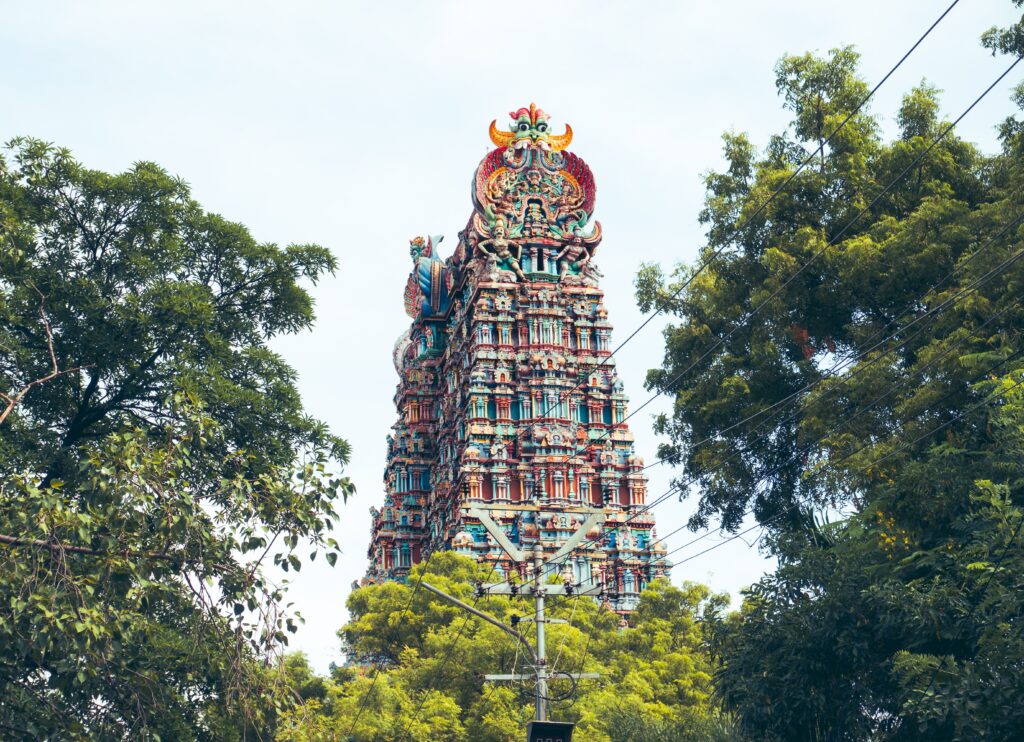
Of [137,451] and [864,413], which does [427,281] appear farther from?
[137,451]

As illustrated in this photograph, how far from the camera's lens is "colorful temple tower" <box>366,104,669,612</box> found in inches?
1802

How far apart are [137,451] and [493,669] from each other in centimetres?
2005

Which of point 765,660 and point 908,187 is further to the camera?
point 908,187

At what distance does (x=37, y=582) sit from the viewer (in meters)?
13.5

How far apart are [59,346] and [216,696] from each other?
19.7 feet

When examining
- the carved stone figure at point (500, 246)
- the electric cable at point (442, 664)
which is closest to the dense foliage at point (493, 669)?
the electric cable at point (442, 664)

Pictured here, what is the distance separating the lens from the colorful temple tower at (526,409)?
1802 inches

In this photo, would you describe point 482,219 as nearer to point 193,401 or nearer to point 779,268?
point 779,268

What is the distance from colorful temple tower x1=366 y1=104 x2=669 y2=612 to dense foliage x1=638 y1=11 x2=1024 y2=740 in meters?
14.6

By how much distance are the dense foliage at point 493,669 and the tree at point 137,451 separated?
882 cm

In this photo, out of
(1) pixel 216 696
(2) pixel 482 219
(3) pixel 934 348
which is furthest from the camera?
(2) pixel 482 219

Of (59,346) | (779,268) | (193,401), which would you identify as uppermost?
(779,268)

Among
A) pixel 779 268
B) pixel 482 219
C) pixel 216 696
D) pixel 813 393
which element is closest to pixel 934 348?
pixel 813 393

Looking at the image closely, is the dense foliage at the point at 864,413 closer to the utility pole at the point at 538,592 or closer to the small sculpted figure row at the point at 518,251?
the utility pole at the point at 538,592
